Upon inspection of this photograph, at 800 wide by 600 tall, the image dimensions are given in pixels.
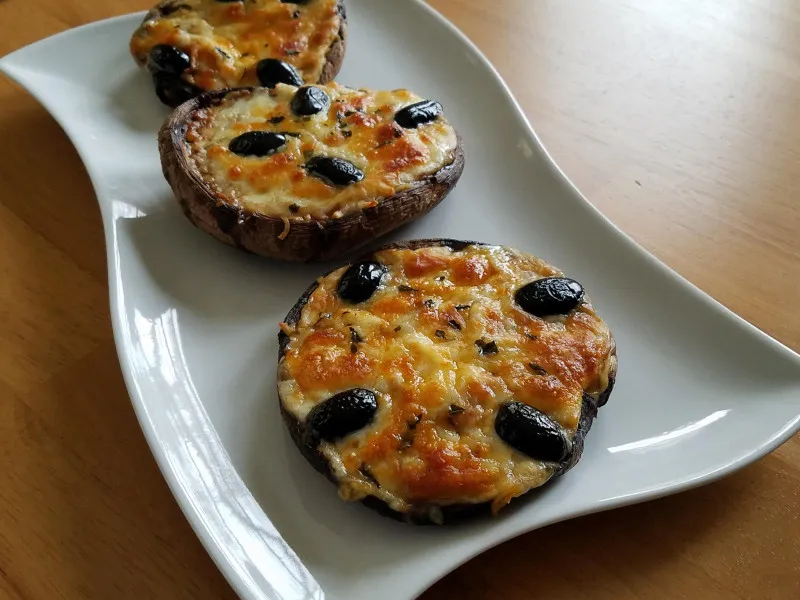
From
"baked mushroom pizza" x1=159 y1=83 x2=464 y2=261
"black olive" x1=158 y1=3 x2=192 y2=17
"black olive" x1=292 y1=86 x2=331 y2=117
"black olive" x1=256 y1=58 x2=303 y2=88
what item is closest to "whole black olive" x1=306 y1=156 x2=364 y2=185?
"baked mushroom pizza" x1=159 y1=83 x2=464 y2=261

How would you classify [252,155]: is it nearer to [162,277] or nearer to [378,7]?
[162,277]

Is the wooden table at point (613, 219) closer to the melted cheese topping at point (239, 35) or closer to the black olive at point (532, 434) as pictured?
the black olive at point (532, 434)

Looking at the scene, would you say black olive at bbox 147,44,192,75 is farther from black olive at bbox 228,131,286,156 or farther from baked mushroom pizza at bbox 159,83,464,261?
black olive at bbox 228,131,286,156

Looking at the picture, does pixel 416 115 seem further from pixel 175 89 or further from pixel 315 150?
pixel 175 89

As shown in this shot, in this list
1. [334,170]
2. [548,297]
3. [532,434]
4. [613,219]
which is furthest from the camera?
[613,219]

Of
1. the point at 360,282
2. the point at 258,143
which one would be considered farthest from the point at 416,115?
the point at 360,282

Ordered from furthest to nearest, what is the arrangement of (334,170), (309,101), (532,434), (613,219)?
(613,219)
(309,101)
(334,170)
(532,434)

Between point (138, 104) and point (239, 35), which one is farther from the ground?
point (239, 35)

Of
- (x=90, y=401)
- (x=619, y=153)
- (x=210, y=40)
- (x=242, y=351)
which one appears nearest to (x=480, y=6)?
(x=619, y=153)
